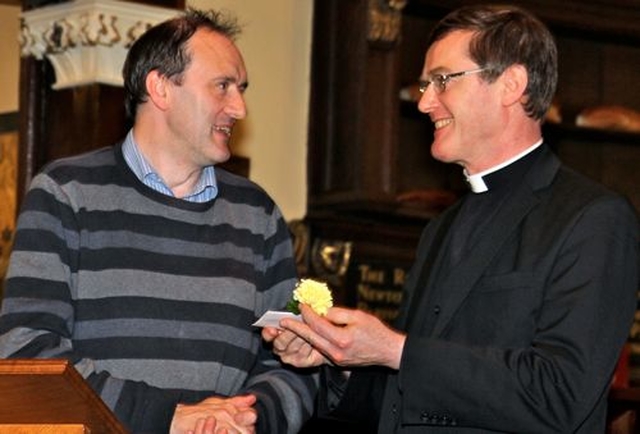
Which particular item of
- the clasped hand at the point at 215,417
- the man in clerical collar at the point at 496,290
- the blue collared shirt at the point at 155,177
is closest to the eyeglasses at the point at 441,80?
the man in clerical collar at the point at 496,290

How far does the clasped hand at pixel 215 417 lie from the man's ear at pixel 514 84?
3.01ft

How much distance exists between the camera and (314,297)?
136 inches

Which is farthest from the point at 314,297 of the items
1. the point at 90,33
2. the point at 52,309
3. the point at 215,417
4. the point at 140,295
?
the point at 90,33

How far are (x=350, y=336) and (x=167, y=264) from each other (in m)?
0.58

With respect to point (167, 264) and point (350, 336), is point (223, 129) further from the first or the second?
point (350, 336)

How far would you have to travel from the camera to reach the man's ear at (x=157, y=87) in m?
3.88

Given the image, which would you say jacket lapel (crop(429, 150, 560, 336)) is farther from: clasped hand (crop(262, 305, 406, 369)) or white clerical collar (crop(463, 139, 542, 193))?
clasped hand (crop(262, 305, 406, 369))

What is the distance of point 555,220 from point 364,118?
9.08 feet

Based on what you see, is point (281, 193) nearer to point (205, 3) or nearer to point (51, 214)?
point (205, 3)

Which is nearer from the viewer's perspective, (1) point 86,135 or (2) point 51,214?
(2) point 51,214

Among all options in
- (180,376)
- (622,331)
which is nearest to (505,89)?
(622,331)

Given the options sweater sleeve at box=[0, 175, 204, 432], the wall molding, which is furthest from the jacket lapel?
the wall molding

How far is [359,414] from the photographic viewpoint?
149 inches

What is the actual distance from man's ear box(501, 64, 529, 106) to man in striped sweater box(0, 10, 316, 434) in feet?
2.23
